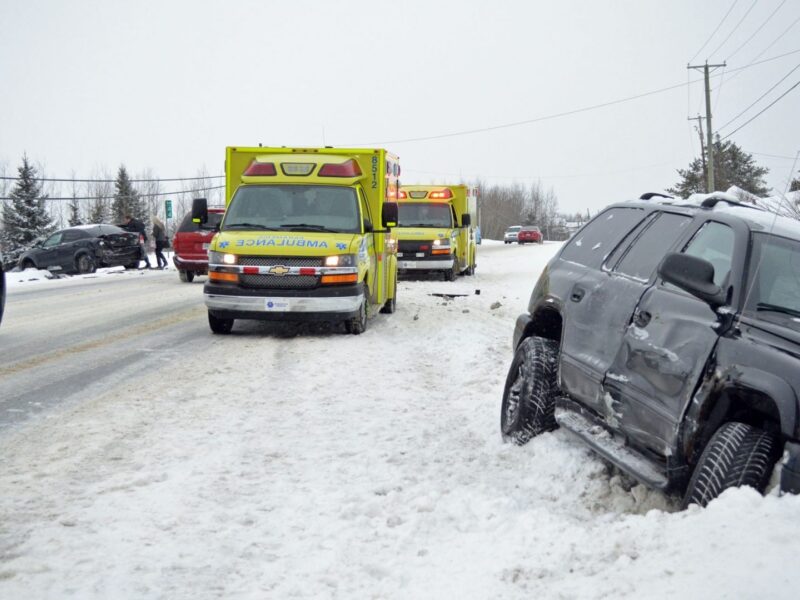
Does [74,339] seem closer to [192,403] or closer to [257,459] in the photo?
[192,403]

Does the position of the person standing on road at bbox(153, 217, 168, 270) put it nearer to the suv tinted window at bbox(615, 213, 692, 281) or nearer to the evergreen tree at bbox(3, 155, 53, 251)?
the suv tinted window at bbox(615, 213, 692, 281)

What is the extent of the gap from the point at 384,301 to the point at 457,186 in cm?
1094

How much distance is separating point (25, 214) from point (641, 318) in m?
55.4

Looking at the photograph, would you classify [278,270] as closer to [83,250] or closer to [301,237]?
[301,237]

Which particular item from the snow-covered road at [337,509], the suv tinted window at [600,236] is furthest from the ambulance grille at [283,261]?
the suv tinted window at [600,236]

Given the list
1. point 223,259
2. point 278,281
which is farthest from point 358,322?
point 223,259

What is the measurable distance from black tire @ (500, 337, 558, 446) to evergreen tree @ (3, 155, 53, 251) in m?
53.3

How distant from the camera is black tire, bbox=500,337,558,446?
5.22 m

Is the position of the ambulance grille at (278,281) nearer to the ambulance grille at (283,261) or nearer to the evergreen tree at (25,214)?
the ambulance grille at (283,261)

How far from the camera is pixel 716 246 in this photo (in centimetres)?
416

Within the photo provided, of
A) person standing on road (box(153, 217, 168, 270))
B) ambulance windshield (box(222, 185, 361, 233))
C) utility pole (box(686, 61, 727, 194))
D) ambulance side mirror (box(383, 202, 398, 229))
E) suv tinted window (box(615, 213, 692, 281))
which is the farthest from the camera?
utility pole (box(686, 61, 727, 194))

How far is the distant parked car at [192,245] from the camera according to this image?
20.6m

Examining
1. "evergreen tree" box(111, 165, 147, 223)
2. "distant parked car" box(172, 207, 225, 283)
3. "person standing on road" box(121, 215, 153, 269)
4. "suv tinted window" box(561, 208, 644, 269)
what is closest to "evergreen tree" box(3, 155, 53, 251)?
"evergreen tree" box(111, 165, 147, 223)

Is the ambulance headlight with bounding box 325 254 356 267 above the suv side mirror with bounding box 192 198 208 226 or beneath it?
beneath
